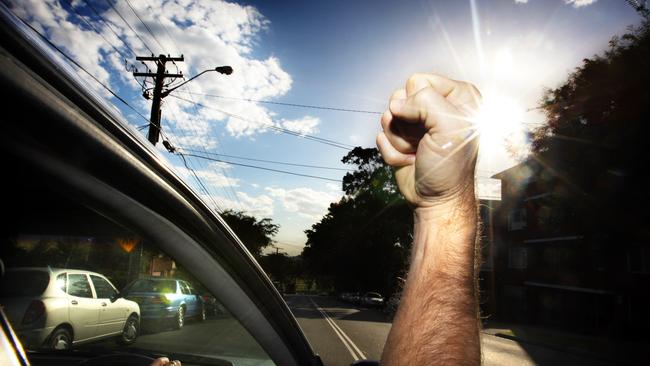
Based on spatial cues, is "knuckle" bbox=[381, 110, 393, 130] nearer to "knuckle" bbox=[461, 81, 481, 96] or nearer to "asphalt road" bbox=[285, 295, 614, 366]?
"knuckle" bbox=[461, 81, 481, 96]

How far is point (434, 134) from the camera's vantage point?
88cm

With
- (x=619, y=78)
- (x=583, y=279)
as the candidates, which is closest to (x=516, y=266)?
(x=583, y=279)

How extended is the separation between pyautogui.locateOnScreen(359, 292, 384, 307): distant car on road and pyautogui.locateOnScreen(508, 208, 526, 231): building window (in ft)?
49.2

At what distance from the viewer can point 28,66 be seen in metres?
0.50

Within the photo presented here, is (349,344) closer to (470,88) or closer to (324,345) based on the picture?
(324,345)

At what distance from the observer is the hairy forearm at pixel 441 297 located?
85 centimetres

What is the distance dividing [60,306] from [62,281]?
6 cm

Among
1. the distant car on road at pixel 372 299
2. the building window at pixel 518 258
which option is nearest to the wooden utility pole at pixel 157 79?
the distant car on road at pixel 372 299

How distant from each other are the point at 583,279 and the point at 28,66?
109 ft

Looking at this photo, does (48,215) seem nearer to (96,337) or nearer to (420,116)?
(96,337)

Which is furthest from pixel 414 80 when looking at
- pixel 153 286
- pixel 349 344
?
pixel 349 344

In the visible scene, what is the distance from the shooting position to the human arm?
857mm

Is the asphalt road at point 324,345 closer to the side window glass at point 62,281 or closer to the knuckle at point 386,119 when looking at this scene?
the side window glass at point 62,281

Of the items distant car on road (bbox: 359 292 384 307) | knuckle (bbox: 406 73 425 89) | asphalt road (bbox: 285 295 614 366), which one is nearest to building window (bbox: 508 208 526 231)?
distant car on road (bbox: 359 292 384 307)
